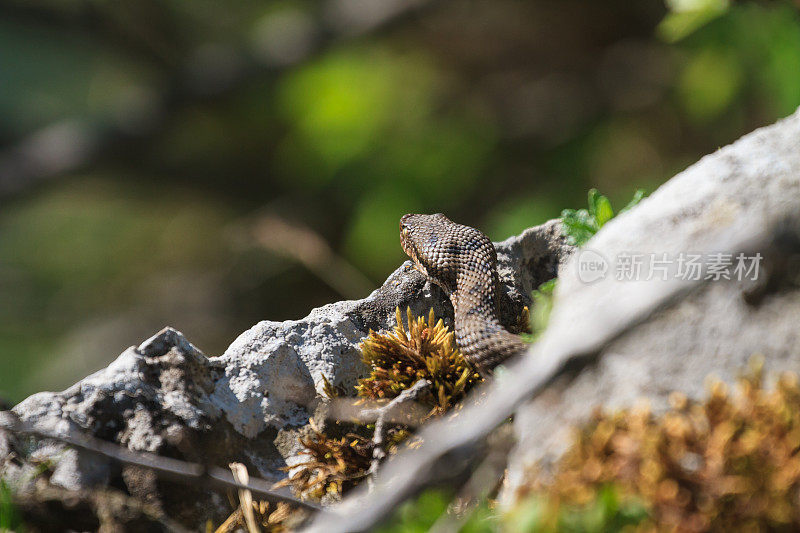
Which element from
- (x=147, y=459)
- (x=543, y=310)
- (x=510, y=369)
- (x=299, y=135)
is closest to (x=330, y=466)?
(x=147, y=459)

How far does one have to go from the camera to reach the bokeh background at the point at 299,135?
709 centimetres

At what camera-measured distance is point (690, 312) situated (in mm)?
2281

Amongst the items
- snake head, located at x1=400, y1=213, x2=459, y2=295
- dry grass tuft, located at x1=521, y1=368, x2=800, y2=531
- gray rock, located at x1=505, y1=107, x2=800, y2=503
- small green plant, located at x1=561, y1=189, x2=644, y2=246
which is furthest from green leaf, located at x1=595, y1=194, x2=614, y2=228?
dry grass tuft, located at x1=521, y1=368, x2=800, y2=531

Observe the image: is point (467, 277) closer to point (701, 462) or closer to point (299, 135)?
point (701, 462)

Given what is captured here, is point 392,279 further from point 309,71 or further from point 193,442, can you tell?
point 309,71

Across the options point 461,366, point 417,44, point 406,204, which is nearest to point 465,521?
point 461,366

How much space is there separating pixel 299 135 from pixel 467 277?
14.6ft

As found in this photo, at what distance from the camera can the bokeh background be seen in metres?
7.09

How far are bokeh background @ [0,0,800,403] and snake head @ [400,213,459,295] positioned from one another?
2181 millimetres

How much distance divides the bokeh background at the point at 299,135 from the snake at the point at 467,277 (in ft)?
7.71

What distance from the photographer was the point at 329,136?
7191mm

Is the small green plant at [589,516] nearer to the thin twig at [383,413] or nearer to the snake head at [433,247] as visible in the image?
the thin twig at [383,413]

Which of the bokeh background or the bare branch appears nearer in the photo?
the bare branch

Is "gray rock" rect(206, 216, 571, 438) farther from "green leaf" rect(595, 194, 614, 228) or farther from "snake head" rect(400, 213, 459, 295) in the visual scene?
"green leaf" rect(595, 194, 614, 228)
